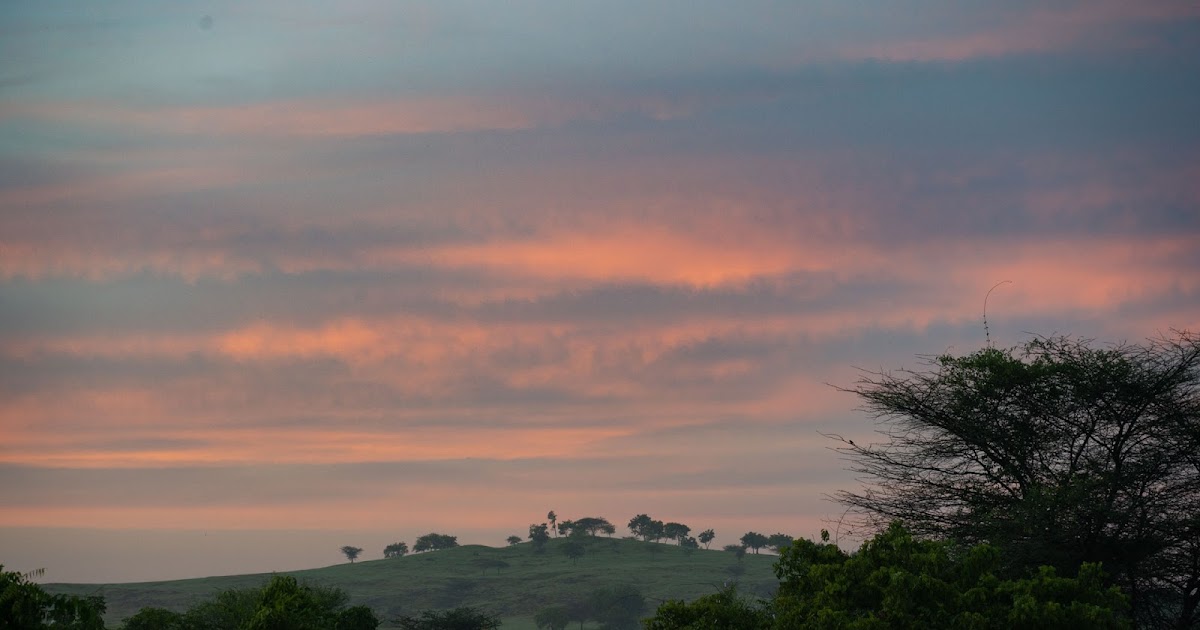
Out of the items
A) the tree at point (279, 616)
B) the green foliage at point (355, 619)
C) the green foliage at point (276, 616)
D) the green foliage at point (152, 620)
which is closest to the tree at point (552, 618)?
the green foliage at point (276, 616)

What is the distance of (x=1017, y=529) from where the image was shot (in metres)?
42.0

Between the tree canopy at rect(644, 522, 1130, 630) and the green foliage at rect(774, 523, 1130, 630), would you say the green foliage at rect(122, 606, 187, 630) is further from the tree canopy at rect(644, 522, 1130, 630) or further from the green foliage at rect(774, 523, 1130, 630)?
the green foliage at rect(774, 523, 1130, 630)

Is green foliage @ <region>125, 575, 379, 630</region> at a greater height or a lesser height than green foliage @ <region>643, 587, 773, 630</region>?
greater

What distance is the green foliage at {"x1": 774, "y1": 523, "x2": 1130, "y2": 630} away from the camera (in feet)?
104

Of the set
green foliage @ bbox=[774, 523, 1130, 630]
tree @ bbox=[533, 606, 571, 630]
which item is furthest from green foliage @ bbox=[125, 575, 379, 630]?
tree @ bbox=[533, 606, 571, 630]

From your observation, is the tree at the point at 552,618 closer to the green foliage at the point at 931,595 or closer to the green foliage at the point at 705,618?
the green foliage at the point at 705,618

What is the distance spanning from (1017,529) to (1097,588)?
863 cm

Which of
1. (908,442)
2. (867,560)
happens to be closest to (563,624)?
(908,442)

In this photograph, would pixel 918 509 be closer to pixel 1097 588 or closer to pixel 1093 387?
pixel 1093 387

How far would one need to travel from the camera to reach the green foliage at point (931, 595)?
3161cm

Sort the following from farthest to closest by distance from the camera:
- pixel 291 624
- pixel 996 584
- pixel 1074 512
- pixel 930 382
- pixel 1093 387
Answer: pixel 930 382
pixel 1093 387
pixel 1074 512
pixel 291 624
pixel 996 584

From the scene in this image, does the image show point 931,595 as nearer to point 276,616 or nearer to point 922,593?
point 922,593

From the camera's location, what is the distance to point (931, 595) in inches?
1292

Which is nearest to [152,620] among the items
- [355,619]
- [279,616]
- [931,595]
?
[355,619]
